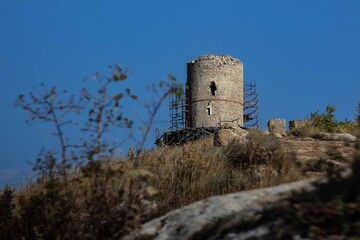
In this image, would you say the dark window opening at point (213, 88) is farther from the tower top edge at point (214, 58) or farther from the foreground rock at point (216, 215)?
the foreground rock at point (216, 215)

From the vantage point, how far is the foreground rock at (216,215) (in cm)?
373

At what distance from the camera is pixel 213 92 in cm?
4188

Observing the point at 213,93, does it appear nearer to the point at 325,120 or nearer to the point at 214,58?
the point at 214,58

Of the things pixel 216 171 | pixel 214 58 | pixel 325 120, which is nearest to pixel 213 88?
pixel 214 58

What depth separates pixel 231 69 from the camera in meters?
42.5

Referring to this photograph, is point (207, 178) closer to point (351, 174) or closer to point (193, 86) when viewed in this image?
point (351, 174)

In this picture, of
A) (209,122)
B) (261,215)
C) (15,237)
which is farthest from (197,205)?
(209,122)

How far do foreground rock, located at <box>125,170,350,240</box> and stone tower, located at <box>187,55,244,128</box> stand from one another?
36322mm

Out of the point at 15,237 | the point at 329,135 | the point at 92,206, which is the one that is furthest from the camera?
the point at 329,135

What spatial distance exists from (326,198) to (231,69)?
39415mm

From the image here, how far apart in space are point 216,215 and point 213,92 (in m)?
38.0

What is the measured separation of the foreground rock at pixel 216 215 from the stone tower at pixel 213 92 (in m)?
36.3

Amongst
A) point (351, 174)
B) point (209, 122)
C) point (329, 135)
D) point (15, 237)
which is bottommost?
point (15, 237)

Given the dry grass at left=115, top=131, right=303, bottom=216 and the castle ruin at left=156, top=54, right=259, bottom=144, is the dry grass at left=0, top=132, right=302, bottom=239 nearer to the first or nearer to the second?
the dry grass at left=115, top=131, right=303, bottom=216
